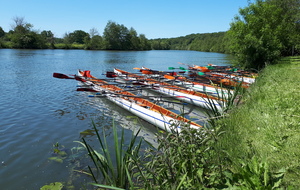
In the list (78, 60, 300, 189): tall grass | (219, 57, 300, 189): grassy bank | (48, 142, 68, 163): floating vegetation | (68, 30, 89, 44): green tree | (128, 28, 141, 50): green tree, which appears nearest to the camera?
(78, 60, 300, 189): tall grass

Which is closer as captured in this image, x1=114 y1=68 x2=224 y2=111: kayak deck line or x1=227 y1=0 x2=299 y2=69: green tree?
x1=114 y1=68 x2=224 y2=111: kayak deck line

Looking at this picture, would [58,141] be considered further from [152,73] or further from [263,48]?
[263,48]

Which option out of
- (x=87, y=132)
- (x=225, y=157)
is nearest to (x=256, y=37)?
(x=87, y=132)

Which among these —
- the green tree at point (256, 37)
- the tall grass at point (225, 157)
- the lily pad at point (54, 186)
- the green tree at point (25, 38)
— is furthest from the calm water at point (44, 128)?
the green tree at point (25, 38)

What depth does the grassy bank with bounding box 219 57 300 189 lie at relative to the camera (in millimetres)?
3619

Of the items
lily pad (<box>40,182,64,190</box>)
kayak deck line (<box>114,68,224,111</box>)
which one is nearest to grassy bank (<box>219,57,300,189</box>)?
lily pad (<box>40,182,64,190</box>)

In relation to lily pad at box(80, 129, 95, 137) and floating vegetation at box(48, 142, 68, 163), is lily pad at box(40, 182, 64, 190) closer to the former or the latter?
floating vegetation at box(48, 142, 68, 163)

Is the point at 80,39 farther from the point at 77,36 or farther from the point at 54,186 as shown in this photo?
the point at 54,186

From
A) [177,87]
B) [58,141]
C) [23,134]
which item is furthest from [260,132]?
[177,87]

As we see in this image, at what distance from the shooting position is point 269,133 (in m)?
4.81

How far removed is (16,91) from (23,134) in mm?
8808

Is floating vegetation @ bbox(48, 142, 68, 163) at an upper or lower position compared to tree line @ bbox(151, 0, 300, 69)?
lower

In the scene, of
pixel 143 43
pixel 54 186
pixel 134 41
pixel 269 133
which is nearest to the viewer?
pixel 269 133

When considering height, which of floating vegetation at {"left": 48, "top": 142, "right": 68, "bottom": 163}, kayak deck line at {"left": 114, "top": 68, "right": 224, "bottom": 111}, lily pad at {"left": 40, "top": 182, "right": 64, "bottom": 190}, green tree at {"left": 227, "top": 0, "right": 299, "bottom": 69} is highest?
green tree at {"left": 227, "top": 0, "right": 299, "bottom": 69}
